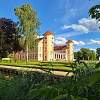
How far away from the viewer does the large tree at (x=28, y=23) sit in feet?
222

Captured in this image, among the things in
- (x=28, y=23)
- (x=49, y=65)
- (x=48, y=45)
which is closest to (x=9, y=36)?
(x=28, y=23)

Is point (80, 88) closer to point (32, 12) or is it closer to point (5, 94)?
point (5, 94)

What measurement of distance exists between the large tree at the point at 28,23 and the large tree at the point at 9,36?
1802 mm

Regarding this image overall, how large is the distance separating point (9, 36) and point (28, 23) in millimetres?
4958

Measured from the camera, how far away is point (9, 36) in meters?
67.2

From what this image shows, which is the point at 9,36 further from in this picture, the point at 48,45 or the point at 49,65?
the point at 49,65

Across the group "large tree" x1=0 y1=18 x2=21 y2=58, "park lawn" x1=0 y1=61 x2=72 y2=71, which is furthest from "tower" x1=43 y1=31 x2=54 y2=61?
"park lawn" x1=0 y1=61 x2=72 y2=71

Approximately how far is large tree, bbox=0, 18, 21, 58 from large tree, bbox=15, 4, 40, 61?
1.80 metres

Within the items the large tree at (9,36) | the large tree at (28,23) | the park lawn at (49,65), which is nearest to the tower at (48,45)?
the large tree at (28,23)

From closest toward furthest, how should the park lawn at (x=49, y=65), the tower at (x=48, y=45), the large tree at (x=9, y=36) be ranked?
the park lawn at (x=49, y=65), the large tree at (x=9, y=36), the tower at (x=48, y=45)

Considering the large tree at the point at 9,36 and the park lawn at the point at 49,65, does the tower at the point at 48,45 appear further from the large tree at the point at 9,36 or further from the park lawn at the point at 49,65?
the park lawn at the point at 49,65

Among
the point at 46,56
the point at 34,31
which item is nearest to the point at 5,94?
the point at 34,31

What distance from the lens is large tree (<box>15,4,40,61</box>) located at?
6769 centimetres

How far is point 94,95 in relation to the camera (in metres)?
2.13
